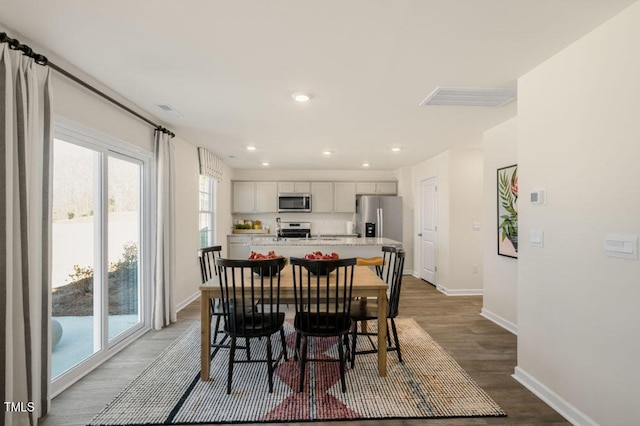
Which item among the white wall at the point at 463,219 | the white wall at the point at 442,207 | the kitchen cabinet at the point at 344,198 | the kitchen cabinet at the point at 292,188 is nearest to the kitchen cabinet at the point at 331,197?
the kitchen cabinet at the point at 344,198

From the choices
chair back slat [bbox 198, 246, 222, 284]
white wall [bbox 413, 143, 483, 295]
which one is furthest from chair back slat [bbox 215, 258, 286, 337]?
white wall [bbox 413, 143, 483, 295]

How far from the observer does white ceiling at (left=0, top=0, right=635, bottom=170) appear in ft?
5.84

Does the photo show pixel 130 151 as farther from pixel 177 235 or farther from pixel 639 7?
pixel 639 7

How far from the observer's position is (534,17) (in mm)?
1843

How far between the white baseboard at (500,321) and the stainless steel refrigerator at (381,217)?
9.17 ft

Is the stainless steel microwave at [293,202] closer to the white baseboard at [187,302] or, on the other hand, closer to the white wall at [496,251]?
the white baseboard at [187,302]

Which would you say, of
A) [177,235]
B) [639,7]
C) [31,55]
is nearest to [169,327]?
[177,235]

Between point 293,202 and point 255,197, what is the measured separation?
2.81ft

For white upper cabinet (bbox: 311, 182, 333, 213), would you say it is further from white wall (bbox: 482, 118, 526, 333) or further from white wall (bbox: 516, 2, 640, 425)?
white wall (bbox: 516, 2, 640, 425)

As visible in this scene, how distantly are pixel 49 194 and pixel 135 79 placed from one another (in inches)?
44.2

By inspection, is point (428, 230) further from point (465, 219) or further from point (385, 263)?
point (385, 263)

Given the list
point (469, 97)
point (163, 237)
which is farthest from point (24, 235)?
point (469, 97)

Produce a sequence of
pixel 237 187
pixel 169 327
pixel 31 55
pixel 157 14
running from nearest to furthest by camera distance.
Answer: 1. pixel 157 14
2. pixel 31 55
3. pixel 169 327
4. pixel 237 187

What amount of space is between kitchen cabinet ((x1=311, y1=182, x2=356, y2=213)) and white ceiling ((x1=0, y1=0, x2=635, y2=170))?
3.73 meters
